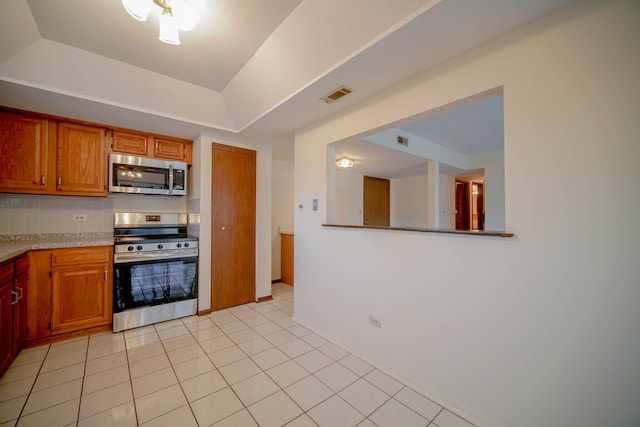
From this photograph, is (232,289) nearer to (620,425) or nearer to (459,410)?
(459,410)

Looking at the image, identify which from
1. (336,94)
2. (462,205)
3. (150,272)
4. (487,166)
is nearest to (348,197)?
(487,166)

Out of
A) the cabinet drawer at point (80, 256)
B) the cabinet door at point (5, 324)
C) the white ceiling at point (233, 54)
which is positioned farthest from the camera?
the cabinet drawer at point (80, 256)

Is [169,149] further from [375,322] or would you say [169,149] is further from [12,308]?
[375,322]

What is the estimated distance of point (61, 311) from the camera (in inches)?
95.0

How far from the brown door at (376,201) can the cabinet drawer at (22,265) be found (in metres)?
5.24

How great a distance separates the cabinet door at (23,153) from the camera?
93.4 inches

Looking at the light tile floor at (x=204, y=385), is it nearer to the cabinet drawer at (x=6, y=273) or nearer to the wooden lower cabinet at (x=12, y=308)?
the wooden lower cabinet at (x=12, y=308)

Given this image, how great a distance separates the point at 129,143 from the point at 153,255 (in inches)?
56.0

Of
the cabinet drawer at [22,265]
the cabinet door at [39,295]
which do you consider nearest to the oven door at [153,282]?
the cabinet door at [39,295]

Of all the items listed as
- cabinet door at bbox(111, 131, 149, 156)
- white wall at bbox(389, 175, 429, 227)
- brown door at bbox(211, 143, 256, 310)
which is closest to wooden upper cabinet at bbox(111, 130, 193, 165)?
A: cabinet door at bbox(111, 131, 149, 156)

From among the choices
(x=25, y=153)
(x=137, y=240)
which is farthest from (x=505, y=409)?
(x=25, y=153)

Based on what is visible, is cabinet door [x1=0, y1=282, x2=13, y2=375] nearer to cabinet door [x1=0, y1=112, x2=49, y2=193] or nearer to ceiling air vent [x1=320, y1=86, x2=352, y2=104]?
cabinet door [x1=0, y1=112, x2=49, y2=193]

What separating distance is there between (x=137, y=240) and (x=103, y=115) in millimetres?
1384

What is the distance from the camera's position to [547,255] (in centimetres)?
127
